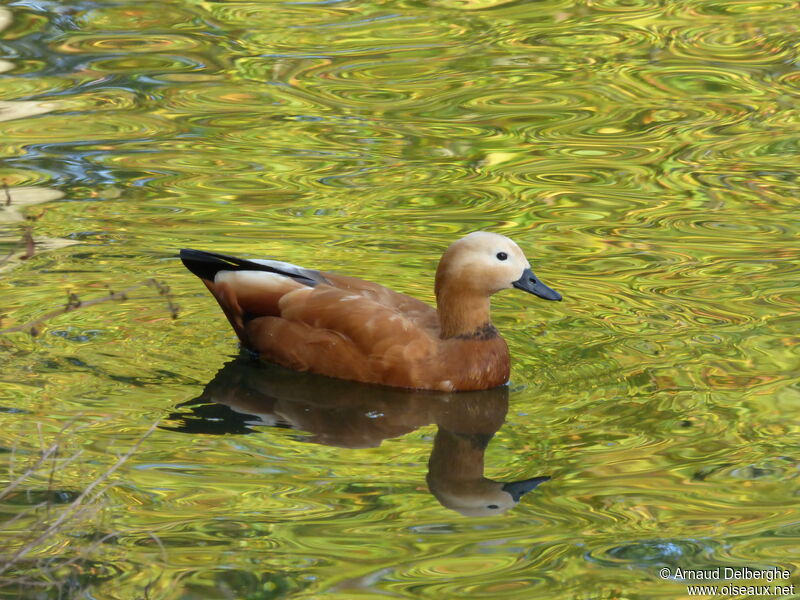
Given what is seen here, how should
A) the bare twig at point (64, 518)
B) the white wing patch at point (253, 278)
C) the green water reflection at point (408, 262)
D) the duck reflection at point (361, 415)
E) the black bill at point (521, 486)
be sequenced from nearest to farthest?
1. the bare twig at point (64, 518)
2. the green water reflection at point (408, 262)
3. the black bill at point (521, 486)
4. the duck reflection at point (361, 415)
5. the white wing patch at point (253, 278)

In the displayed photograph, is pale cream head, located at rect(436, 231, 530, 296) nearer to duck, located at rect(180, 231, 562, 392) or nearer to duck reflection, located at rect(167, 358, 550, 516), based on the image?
duck, located at rect(180, 231, 562, 392)

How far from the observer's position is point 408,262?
9.84 m

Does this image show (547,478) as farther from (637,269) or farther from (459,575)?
(637,269)

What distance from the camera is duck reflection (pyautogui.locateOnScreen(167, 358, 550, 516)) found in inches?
280

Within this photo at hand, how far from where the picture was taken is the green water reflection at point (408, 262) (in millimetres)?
6285

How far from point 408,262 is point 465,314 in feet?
5.04

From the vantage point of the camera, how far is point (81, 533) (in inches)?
247

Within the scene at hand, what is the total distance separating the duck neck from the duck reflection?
1.11ft

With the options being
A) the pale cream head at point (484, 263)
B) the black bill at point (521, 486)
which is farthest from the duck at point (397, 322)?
the black bill at point (521, 486)

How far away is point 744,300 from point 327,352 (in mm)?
2635

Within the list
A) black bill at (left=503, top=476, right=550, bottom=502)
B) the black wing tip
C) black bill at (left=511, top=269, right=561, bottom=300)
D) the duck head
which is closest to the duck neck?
the duck head

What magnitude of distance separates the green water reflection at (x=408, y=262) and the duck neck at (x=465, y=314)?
37cm

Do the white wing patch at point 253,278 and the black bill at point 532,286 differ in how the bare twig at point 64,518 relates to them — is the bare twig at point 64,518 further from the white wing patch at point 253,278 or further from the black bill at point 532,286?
the black bill at point 532,286

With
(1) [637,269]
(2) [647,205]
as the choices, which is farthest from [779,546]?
(2) [647,205]
